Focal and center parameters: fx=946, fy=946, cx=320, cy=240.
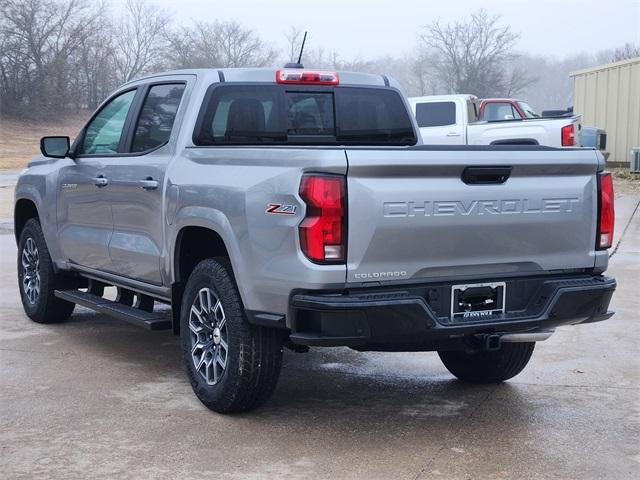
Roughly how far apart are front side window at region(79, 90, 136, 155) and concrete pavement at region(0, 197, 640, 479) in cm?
142

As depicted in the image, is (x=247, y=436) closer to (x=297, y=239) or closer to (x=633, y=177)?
(x=297, y=239)

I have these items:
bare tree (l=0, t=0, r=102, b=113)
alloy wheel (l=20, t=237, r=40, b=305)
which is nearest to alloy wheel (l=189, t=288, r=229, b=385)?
alloy wheel (l=20, t=237, r=40, b=305)

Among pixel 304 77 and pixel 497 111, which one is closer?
pixel 304 77

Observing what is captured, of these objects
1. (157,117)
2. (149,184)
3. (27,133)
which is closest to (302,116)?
(157,117)

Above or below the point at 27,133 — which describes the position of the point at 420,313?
above

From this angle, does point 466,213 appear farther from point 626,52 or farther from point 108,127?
point 626,52

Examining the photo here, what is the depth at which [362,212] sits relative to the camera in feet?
14.3

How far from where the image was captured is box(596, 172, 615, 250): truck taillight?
16.5 ft

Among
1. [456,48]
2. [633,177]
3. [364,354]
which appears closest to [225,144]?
[364,354]

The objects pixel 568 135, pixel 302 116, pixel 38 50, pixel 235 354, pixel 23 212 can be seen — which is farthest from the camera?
pixel 38 50

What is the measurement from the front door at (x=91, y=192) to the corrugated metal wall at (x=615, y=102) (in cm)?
2343

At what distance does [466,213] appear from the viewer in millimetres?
4582

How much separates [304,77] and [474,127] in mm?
12723

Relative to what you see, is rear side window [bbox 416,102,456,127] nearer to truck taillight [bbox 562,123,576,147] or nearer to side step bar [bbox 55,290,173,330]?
truck taillight [bbox 562,123,576,147]
